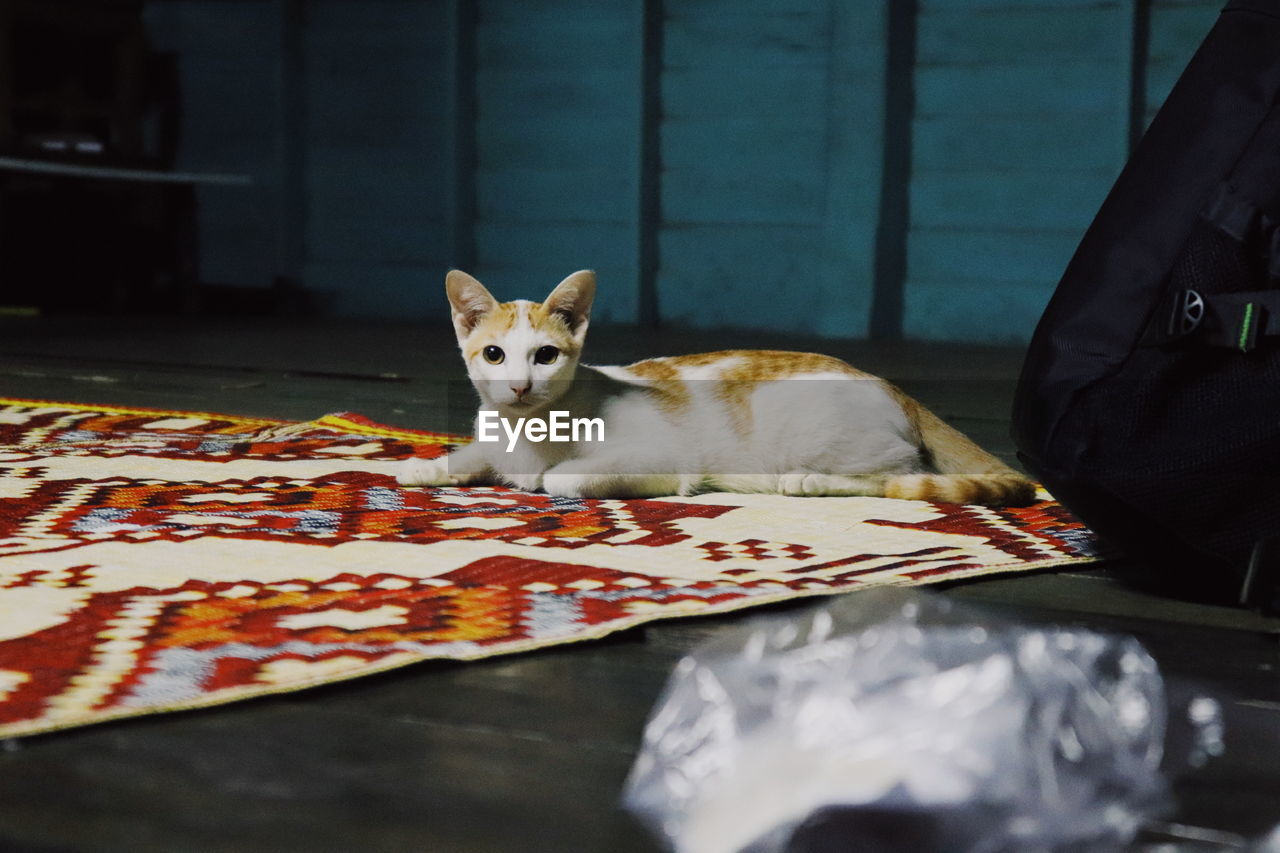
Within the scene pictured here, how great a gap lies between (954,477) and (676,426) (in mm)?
370

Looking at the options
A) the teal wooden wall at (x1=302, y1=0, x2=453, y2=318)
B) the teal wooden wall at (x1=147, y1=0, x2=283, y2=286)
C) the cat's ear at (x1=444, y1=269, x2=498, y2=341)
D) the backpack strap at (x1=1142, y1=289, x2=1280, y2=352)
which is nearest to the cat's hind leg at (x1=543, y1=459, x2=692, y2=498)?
the cat's ear at (x1=444, y1=269, x2=498, y2=341)

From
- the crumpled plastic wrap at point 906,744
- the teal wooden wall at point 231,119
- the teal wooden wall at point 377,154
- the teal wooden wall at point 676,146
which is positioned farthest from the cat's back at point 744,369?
the teal wooden wall at point 231,119

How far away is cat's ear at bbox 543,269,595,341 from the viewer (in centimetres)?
184

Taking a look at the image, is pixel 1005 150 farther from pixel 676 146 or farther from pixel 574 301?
pixel 574 301

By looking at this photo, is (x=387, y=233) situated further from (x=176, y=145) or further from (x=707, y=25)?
(x=707, y=25)

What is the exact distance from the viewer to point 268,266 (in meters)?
6.41

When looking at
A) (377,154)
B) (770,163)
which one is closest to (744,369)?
(770,163)

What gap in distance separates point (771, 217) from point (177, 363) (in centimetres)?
255

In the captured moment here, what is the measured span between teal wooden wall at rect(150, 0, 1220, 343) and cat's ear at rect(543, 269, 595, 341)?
3.35m

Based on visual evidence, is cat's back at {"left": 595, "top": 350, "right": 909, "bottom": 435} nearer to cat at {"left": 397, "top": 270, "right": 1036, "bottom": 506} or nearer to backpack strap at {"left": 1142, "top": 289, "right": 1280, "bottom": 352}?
cat at {"left": 397, "top": 270, "right": 1036, "bottom": 506}

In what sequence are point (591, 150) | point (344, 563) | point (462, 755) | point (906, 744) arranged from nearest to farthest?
point (906, 744), point (462, 755), point (344, 563), point (591, 150)

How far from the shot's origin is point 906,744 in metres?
0.67

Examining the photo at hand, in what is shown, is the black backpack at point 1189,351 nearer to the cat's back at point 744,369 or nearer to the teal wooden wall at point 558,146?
the cat's back at point 744,369

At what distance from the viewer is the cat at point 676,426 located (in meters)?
1.80
